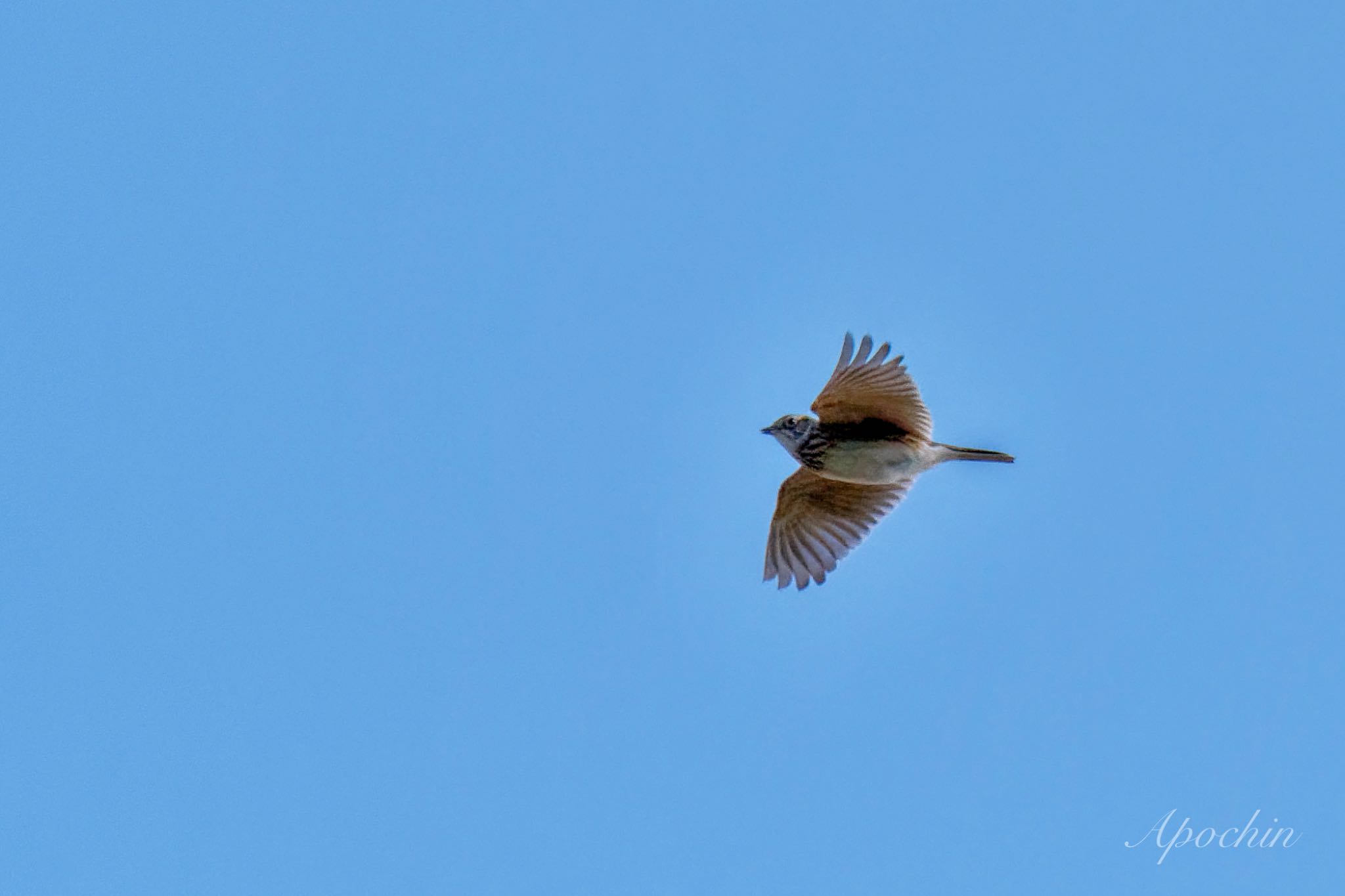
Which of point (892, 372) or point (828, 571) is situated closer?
point (892, 372)

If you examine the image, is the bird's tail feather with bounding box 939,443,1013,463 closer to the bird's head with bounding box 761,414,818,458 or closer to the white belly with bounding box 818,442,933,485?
the white belly with bounding box 818,442,933,485

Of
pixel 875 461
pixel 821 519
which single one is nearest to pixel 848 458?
pixel 875 461

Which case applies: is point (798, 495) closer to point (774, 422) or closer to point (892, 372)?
point (774, 422)

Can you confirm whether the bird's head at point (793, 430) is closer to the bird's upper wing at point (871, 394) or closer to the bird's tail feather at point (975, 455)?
the bird's upper wing at point (871, 394)

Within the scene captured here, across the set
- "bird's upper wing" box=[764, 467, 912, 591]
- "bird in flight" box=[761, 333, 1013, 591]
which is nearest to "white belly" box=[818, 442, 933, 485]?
"bird in flight" box=[761, 333, 1013, 591]

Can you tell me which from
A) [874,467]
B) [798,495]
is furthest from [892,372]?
[798,495]

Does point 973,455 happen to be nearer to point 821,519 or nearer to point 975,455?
point 975,455
